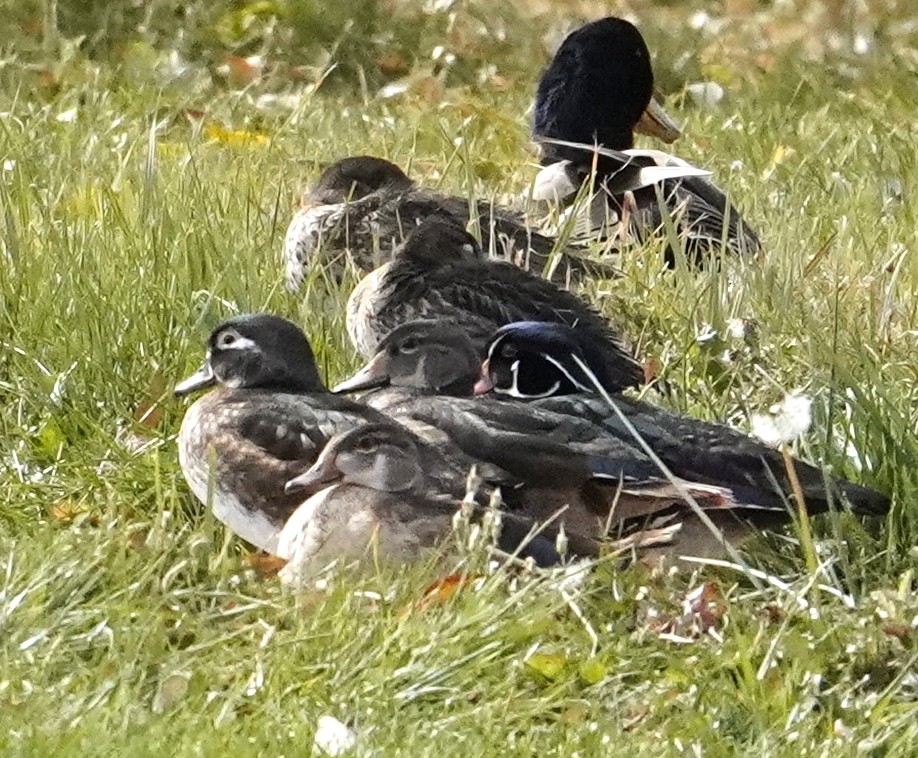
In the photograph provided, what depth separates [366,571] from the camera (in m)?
3.91

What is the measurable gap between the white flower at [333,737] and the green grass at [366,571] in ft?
0.08

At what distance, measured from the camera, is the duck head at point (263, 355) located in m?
4.28

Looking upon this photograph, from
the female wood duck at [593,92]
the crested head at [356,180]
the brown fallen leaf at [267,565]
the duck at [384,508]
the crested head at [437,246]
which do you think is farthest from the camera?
the female wood duck at [593,92]

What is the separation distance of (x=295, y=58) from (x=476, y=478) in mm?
7684

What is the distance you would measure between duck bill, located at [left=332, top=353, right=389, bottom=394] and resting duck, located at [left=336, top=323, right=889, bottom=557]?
0.11 metres

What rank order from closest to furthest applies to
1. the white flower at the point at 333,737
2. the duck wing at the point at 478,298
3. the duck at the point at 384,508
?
the white flower at the point at 333,737 → the duck at the point at 384,508 → the duck wing at the point at 478,298

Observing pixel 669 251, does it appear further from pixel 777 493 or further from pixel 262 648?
pixel 262 648

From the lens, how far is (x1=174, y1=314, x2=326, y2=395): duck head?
14.0ft

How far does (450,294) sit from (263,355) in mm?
887

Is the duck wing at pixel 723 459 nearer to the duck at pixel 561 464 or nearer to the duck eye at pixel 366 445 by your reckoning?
the duck at pixel 561 464

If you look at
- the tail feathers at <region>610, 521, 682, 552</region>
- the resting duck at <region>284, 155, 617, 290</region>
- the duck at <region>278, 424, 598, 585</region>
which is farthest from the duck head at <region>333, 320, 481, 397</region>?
the resting duck at <region>284, 155, 617, 290</region>

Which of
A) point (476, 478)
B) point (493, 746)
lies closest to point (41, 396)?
point (476, 478)

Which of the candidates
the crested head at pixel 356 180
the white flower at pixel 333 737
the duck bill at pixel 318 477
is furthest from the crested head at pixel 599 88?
the white flower at pixel 333 737

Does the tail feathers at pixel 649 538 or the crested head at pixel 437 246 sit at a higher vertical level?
the tail feathers at pixel 649 538
